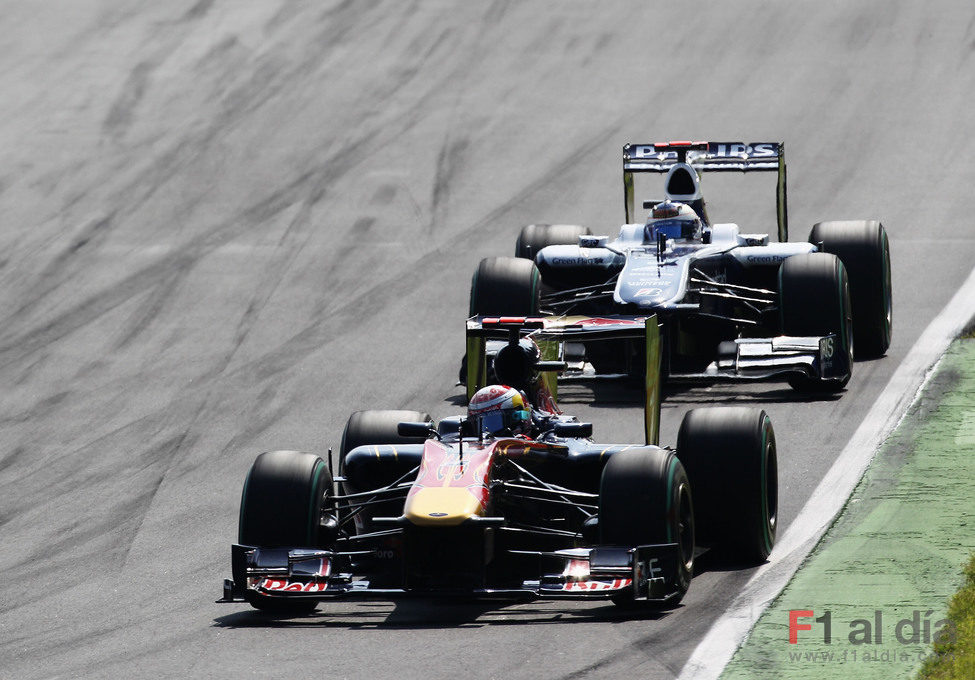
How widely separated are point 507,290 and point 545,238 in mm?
2377

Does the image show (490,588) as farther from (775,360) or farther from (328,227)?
(328,227)

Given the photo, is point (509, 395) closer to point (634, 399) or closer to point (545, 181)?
point (634, 399)

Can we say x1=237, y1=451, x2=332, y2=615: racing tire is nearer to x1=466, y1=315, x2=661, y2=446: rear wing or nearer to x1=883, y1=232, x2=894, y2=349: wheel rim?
x1=466, y1=315, x2=661, y2=446: rear wing

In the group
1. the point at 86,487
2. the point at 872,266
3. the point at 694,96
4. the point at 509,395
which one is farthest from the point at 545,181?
the point at 509,395

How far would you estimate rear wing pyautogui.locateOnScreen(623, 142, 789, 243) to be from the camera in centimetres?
2117

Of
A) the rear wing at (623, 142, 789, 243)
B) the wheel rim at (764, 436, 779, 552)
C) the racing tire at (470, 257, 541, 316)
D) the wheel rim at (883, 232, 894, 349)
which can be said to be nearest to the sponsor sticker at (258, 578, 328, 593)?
the wheel rim at (764, 436, 779, 552)


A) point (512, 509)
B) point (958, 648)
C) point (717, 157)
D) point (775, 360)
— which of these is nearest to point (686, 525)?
point (512, 509)

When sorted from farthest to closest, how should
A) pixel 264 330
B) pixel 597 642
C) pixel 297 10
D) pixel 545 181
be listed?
1. pixel 297 10
2. pixel 545 181
3. pixel 264 330
4. pixel 597 642

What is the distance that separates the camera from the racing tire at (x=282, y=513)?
12094 millimetres

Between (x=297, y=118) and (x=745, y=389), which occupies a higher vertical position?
(x=297, y=118)

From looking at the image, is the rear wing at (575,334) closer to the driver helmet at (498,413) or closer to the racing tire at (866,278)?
the driver helmet at (498,413)

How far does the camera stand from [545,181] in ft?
92.4

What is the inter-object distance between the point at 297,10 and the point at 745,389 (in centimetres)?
1954

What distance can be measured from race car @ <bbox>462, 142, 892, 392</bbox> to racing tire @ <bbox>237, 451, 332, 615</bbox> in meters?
6.41
